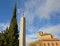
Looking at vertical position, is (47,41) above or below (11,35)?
below

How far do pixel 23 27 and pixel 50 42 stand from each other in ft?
87.6

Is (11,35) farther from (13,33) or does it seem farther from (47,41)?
(47,41)

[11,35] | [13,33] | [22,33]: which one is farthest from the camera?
[13,33]

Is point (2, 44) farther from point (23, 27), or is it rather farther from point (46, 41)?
point (46, 41)

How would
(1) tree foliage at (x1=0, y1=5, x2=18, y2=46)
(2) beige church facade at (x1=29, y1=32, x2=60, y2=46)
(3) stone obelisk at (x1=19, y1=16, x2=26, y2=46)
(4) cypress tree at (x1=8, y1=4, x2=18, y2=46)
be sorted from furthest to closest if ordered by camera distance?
(2) beige church facade at (x1=29, y1=32, x2=60, y2=46) → (4) cypress tree at (x1=8, y1=4, x2=18, y2=46) → (1) tree foliage at (x1=0, y1=5, x2=18, y2=46) → (3) stone obelisk at (x1=19, y1=16, x2=26, y2=46)

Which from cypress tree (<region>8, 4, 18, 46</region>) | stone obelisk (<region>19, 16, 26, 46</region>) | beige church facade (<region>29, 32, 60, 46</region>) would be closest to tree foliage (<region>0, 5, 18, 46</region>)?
cypress tree (<region>8, 4, 18, 46</region>)

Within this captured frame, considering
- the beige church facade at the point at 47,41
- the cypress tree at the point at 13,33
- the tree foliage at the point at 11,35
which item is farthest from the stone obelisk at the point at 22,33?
the beige church facade at the point at 47,41

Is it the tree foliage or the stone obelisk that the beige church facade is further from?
the stone obelisk

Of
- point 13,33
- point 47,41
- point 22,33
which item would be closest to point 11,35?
point 13,33

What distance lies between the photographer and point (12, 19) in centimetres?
3184

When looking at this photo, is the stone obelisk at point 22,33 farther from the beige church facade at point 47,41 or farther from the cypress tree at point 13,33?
the beige church facade at point 47,41

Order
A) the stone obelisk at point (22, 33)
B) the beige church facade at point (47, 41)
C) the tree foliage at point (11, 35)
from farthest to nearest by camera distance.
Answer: the beige church facade at point (47, 41) < the tree foliage at point (11, 35) < the stone obelisk at point (22, 33)

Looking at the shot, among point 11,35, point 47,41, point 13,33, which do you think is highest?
point 13,33

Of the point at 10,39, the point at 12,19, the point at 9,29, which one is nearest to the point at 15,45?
the point at 10,39
